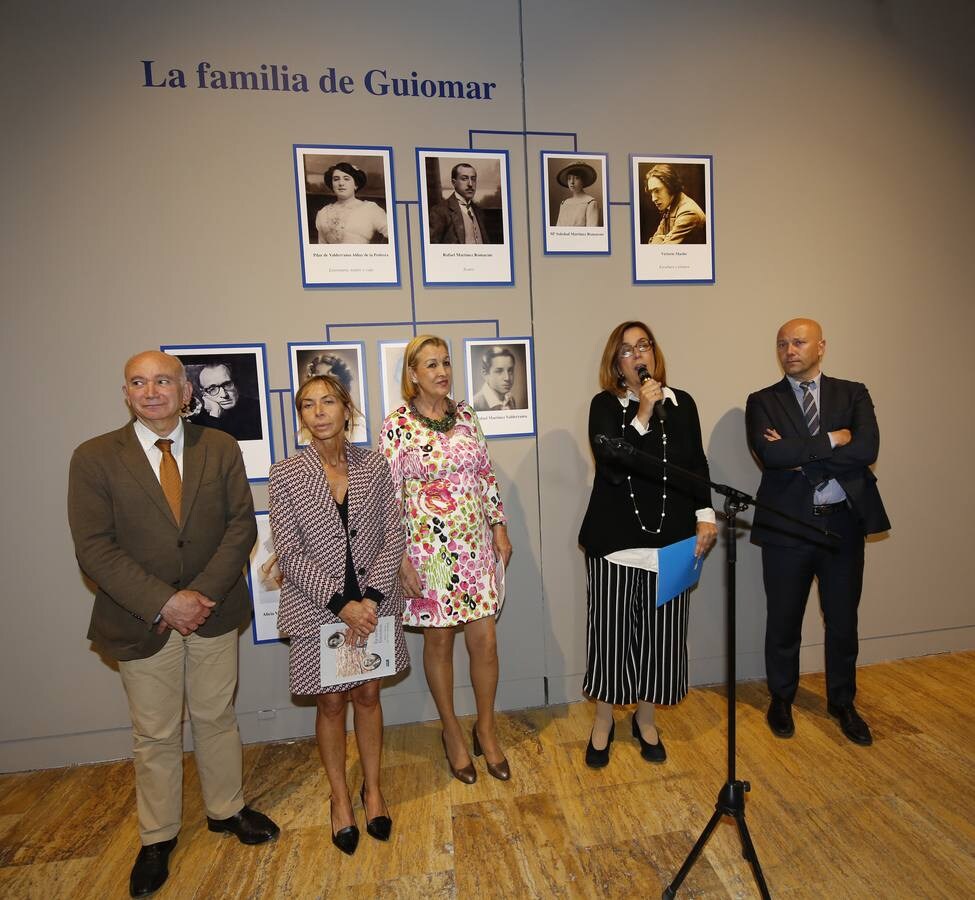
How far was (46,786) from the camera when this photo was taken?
264 centimetres

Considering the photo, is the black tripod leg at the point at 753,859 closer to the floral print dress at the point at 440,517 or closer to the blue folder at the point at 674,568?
the blue folder at the point at 674,568

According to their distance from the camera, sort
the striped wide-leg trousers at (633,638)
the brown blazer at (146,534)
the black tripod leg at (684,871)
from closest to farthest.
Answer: the black tripod leg at (684,871)
the brown blazer at (146,534)
the striped wide-leg trousers at (633,638)

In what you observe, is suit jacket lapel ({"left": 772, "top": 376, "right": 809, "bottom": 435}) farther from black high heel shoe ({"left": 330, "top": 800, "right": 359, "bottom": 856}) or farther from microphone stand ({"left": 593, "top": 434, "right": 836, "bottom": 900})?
black high heel shoe ({"left": 330, "top": 800, "right": 359, "bottom": 856})

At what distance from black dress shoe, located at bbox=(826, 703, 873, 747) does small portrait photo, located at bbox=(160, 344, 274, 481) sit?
9.92ft

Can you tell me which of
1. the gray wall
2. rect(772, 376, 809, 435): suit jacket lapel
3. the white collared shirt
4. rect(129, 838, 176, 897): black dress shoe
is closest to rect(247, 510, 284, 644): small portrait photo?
the gray wall

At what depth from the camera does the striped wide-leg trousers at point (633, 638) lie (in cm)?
245

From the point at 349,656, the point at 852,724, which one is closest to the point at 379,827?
the point at 349,656

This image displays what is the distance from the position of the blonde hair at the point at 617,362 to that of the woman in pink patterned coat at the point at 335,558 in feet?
3.42

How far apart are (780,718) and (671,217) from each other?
2.54m

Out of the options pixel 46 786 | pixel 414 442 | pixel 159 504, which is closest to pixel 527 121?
pixel 414 442

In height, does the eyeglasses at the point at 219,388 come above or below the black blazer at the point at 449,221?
below

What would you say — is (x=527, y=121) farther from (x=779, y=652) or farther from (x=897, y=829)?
(x=897, y=829)

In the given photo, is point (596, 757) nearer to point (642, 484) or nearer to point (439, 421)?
point (642, 484)

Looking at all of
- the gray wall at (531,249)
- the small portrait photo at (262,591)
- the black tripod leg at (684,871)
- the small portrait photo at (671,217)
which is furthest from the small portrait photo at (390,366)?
the black tripod leg at (684,871)
